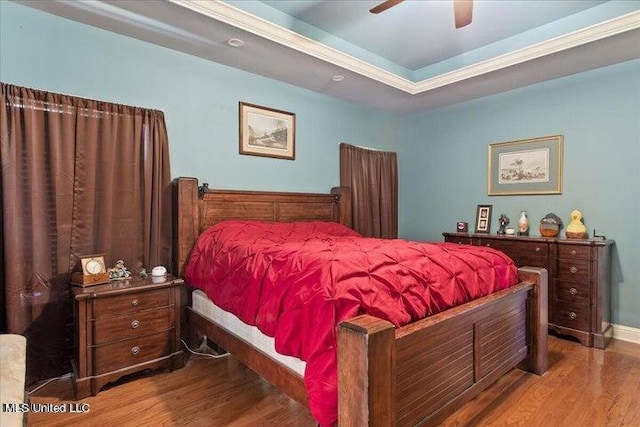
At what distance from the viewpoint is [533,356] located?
2389 millimetres

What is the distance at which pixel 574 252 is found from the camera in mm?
3031

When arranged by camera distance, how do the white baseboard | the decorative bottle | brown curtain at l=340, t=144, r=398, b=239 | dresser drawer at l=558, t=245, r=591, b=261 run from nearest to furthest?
dresser drawer at l=558, t=245, r=591, b=261
the white baseboard
the decorative bottle
brown curtain at l=340, t=144, r=398, b=239

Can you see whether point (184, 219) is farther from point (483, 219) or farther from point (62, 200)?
point (483, 219)

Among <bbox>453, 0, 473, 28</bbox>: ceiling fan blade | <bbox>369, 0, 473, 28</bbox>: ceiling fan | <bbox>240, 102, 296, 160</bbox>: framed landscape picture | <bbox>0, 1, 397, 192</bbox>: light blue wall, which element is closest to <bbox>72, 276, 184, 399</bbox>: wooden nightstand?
<bbox>0, 1, 397, 192</bbox>: light blue wall

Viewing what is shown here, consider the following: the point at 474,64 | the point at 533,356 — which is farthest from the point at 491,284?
the point at 474,64

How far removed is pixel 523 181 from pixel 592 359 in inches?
72.0

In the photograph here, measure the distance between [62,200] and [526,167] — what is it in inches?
167

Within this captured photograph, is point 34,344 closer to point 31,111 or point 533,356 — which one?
point 31,111

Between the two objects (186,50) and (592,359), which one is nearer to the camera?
(592,359)

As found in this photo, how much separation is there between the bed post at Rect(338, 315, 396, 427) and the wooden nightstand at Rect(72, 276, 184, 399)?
1.61m

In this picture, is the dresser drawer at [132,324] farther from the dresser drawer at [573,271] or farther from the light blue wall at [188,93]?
the dresser drawer at [573,271]

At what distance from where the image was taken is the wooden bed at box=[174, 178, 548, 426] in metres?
1.26
